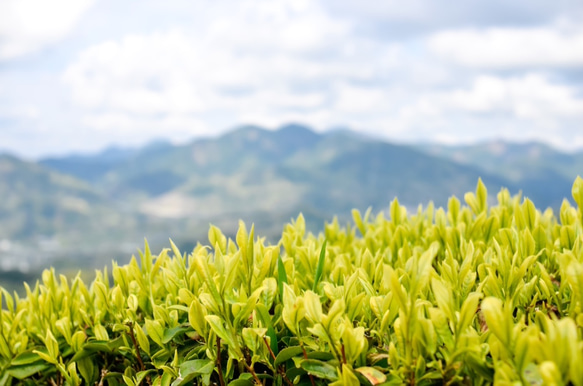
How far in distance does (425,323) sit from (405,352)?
0.15 meters

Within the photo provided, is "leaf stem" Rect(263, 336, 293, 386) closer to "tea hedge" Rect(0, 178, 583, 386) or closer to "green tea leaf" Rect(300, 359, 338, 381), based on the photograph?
"tea hedge" Rect(0, 178, 583, 386)

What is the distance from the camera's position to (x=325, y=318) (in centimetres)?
194

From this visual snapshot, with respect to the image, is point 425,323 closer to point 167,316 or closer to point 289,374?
point 289,374

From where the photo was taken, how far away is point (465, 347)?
1862 millimetres

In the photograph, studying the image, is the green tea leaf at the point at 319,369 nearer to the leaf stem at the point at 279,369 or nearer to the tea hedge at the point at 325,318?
the tea hedge at the point at 325,318

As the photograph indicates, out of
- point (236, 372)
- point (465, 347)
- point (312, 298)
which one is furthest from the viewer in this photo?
point (236, 372)

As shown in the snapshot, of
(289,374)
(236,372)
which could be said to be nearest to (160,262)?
(236,372)

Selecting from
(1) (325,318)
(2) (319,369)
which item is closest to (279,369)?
(2) (319,369)

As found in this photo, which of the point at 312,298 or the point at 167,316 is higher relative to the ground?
the point at 312,298

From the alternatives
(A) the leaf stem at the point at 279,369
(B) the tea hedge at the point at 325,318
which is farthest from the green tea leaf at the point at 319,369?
(A) the leaf stem at the point at 279,369

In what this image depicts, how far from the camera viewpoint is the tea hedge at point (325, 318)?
6.13 ft

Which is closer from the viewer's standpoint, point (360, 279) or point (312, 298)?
point (312, 298)

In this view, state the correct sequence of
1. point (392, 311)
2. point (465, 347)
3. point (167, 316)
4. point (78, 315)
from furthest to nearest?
point (78, 315) → point (167, 316) → point (392, 311) → point (465, 347)

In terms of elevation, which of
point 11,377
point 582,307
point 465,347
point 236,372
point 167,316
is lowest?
point 11,377
